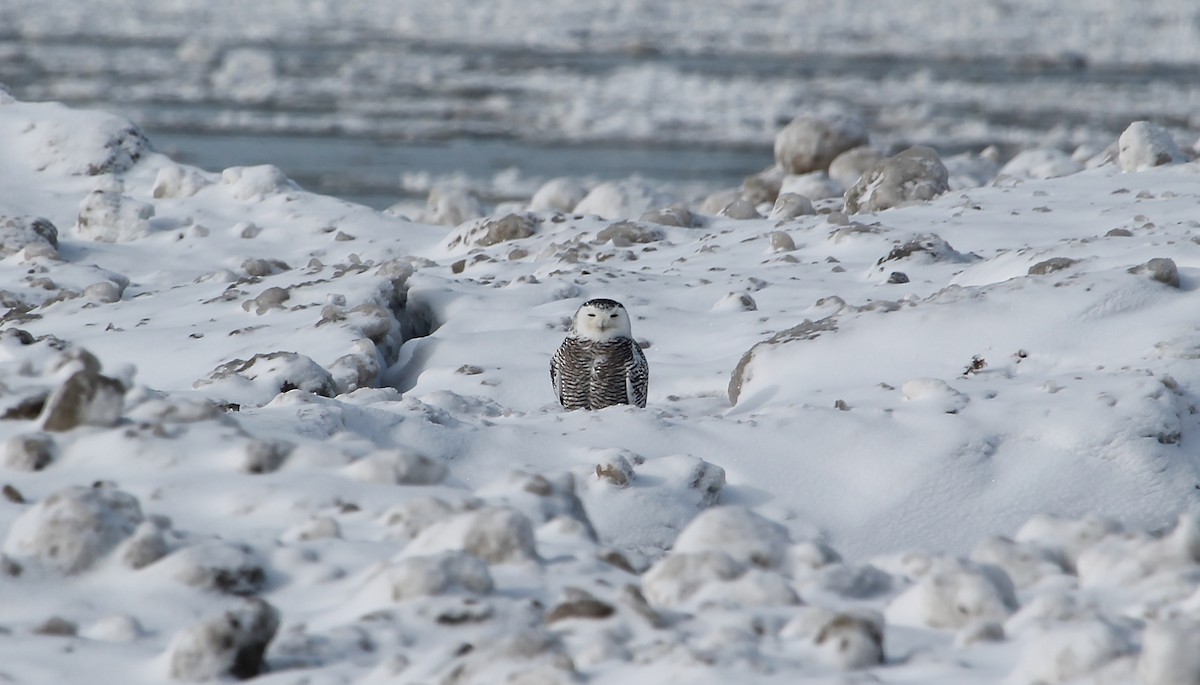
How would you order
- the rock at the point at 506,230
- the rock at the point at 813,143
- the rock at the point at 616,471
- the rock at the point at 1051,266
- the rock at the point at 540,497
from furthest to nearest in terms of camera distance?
the rock at the point at 813,143 → the rock at the point at 506,230 → the rock at the point at 1051,266 → the rock at the point at 616,471 → the rock at the point at 540,497

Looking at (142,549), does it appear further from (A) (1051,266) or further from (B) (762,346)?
(A) (1051,266)

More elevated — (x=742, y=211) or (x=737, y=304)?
(x=737, y=304)

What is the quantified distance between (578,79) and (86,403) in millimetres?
17613

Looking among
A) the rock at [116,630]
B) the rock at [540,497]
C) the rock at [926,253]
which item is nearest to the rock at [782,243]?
the rock at [926,253]

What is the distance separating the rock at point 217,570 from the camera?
8.95 ft

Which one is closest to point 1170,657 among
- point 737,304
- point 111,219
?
point 737,304

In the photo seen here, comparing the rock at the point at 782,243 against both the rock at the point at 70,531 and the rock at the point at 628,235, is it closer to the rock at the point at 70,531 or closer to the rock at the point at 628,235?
the rock at the point at 628,235

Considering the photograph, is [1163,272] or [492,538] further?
[1163,272]

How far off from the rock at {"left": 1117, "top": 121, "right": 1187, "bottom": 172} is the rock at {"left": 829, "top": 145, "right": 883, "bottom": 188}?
1.99 meters

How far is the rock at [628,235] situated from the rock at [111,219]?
2605 mm

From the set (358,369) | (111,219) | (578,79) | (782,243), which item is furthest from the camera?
(578,79)

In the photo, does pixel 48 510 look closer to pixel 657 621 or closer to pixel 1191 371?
pixel 657 621

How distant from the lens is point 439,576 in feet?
8.59

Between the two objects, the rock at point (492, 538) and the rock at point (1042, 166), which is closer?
the rock at point (492, 538)
